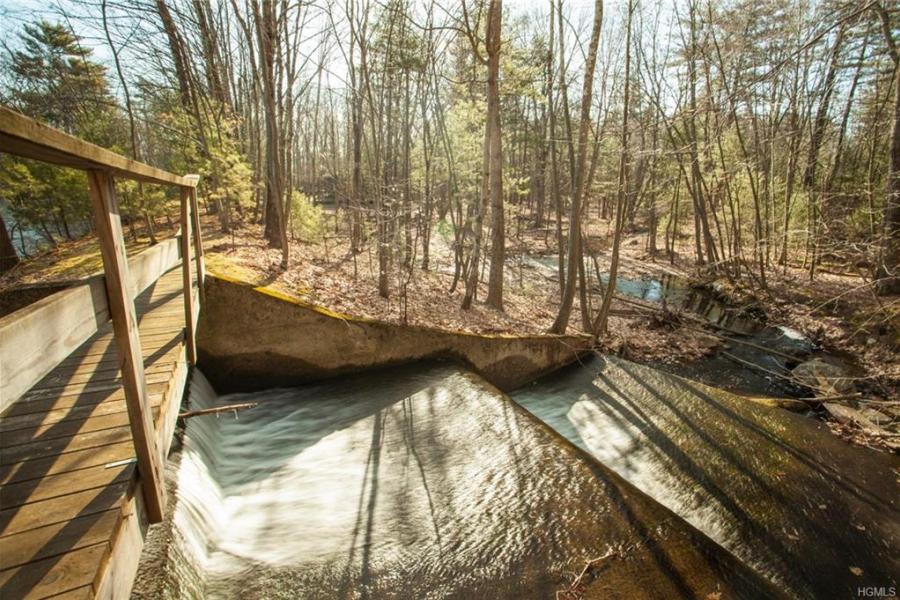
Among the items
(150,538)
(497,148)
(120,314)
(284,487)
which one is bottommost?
(284,487)

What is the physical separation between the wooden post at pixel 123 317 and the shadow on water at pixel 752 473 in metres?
5.74

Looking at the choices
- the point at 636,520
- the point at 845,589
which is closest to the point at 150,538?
the point at 636,520

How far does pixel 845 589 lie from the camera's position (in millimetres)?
4148

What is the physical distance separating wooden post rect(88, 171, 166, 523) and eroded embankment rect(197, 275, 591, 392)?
5.64 meters

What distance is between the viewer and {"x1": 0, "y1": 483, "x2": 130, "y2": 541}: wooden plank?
1964 mm

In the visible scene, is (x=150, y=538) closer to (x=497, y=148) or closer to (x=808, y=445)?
(x=808, y=445)

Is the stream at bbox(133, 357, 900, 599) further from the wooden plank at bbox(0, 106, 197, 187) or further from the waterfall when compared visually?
the wooden plank at bbox(0, 106, 197, 187)

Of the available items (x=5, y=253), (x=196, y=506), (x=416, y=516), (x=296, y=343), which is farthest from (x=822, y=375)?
(x=5, y=253)

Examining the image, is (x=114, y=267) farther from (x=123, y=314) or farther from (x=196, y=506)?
(x=196, y=506)

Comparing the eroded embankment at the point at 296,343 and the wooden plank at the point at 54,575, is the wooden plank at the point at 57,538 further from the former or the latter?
the eroded embankment at the point at 296,343

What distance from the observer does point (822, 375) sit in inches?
355

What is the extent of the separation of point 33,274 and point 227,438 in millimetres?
8892
